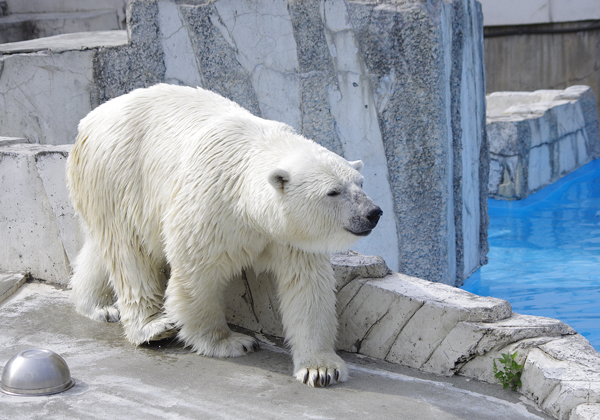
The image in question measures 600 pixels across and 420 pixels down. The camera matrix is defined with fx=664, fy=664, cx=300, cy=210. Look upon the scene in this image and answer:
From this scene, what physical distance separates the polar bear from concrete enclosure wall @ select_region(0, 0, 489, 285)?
1.72 metres

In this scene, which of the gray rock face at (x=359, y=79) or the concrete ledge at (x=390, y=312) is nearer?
the concrete ledge at (x=390, y=312)

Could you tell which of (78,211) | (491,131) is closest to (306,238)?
(78,211)

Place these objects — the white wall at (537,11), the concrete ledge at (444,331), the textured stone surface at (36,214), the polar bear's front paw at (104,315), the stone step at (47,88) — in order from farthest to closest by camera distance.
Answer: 1. the white wall at (537,11)
2. the stone step at (47,88)
3. the textured stone surface at (36,214)
4. the polar bear's front paw at (104,315)
5. the concrete ledge at (444,331)

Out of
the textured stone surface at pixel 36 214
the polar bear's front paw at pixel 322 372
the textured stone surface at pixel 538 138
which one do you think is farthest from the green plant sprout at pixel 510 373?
the textured stone surface at pixel 538 138

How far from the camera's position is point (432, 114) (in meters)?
4.31

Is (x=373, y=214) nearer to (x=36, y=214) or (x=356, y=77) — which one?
(x=36, y=214)

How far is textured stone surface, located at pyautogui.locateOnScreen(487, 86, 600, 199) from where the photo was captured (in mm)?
8023

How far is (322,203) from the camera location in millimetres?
2418

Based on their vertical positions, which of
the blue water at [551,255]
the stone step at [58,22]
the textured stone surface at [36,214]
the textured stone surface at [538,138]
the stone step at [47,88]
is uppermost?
the stone step at [58,22]

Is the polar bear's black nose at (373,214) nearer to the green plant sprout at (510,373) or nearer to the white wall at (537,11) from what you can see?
the green plant sprout at (510,373)

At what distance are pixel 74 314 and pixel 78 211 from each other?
53cm

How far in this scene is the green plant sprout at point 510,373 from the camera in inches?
94.3

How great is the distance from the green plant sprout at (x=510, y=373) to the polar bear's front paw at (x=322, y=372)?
58 centimetres

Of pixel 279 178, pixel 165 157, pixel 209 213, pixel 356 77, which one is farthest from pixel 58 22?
pixel 279 178
